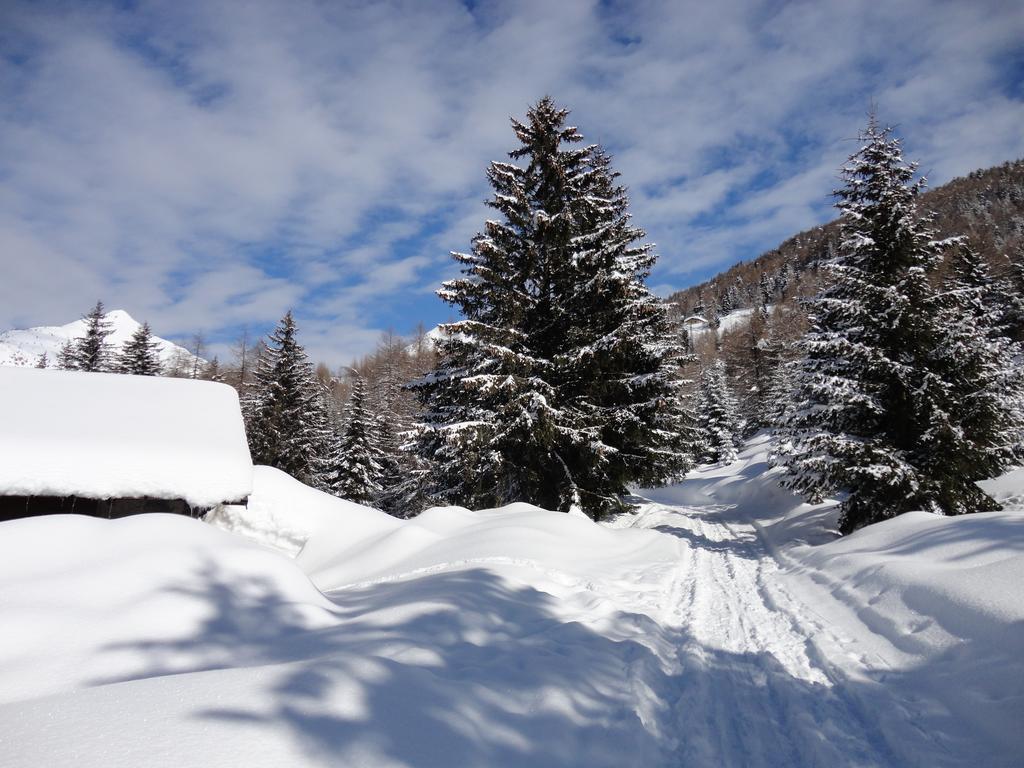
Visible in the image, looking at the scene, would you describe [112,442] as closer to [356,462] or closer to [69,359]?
[356,462]

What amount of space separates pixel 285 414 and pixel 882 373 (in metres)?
26.4

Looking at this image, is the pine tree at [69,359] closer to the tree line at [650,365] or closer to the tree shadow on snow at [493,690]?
the tree line at [650,365]

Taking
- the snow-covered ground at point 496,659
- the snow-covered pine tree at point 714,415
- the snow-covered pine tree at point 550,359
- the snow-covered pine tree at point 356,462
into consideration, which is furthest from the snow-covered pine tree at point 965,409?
the snow-covered pine tree at point 714,415

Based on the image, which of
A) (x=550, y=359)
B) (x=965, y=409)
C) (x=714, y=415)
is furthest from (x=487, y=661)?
(x=714, y=415)

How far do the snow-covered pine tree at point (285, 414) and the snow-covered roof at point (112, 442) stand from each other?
13.4 meters

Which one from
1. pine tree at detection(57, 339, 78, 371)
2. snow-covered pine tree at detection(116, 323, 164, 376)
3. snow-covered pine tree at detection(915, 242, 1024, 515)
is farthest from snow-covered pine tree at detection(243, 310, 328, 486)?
snow-covered pine tree at detection(915, 242, 1024, 515)

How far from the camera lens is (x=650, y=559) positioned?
9.71 metres

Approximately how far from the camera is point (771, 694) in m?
4.23

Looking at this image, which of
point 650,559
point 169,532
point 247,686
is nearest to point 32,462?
point 169,532

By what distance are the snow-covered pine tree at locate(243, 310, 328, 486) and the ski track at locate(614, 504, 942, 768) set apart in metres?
24.7

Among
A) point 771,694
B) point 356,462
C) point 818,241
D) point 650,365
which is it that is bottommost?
point 771,694

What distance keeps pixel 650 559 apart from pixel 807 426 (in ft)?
18.6

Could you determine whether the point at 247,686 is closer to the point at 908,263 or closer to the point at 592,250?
the point at 592,250

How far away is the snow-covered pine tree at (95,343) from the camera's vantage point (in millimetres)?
34031
